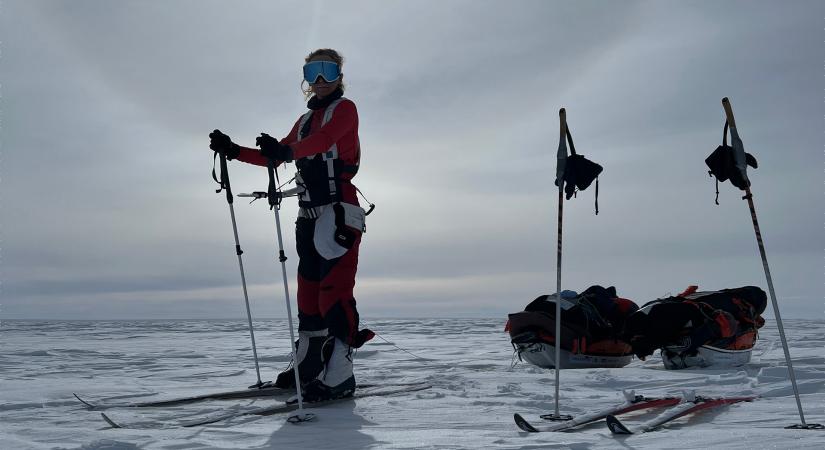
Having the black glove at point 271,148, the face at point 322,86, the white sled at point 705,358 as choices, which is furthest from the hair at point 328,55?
the white sled at point 705,358

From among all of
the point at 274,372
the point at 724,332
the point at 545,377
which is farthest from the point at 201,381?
the point at 724,332

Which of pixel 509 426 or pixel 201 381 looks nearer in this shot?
pixel 509 426

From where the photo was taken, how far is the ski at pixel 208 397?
461 cm

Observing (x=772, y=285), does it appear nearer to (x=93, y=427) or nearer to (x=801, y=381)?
(x=801, y=381)

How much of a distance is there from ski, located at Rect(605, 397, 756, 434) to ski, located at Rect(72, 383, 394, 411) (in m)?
2.85

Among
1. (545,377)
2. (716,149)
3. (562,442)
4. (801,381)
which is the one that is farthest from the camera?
(545,377)

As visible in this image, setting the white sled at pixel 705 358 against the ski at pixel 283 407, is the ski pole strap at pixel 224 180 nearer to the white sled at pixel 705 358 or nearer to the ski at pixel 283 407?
the ski at pixel 283 407

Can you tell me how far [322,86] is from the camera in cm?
572

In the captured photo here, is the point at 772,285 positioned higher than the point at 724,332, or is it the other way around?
the point at 772,285

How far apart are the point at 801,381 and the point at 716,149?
8.90 ft

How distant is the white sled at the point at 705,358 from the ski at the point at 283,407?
316cm

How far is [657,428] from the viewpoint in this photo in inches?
140

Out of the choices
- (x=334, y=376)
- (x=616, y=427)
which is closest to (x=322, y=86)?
(x=334, y=376)

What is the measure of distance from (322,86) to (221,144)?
4.29 feet
